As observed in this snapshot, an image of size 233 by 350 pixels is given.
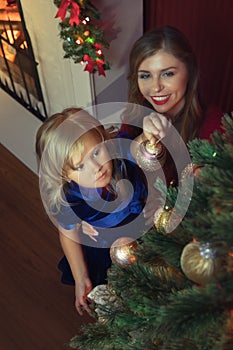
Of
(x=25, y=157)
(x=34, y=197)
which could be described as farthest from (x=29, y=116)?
(x=34, y=197)

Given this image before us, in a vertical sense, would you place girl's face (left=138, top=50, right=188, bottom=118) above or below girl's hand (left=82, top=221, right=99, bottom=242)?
above

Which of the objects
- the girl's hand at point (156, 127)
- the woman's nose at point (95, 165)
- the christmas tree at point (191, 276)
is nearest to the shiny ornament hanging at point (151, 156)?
the girl's hand at point (156, 127)

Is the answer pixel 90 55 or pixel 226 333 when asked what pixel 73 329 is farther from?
pixel 226 333

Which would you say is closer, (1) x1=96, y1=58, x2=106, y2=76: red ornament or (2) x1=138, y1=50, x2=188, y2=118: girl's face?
(2) x1=138, y1=50, x2=188, y2=118: girl's face

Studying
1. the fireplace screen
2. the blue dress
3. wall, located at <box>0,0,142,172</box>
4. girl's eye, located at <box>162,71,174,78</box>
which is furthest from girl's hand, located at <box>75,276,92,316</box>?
the fireplace screen

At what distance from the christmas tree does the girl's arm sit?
677 millimetres

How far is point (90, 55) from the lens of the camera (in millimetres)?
1604

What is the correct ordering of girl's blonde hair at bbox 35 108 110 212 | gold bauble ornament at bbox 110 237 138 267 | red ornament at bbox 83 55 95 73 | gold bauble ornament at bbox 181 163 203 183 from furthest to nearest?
1. red ornament at bbox 83 55 95 73
2. girl's blonde hair at bbox 35 108 110 212
3. gold bauble ornament at bbox 110 237 138 267
4. gold bauble ornament at bbox 181 163 203 183

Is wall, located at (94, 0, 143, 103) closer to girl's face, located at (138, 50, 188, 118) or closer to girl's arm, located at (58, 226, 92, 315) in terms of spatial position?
girl's face, located at (138, 50, 188, 118)

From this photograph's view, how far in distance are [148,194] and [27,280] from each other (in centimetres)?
82

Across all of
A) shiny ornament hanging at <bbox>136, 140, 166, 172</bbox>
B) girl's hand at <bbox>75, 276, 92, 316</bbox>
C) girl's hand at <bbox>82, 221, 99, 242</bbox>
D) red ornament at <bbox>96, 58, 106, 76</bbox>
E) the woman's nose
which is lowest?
girl's hand at <bbox>75, 276, 92, 316</bbox>

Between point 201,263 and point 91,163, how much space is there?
618mm

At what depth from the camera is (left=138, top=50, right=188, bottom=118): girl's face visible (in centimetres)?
126

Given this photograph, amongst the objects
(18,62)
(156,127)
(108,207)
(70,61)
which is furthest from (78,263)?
(18,62)
